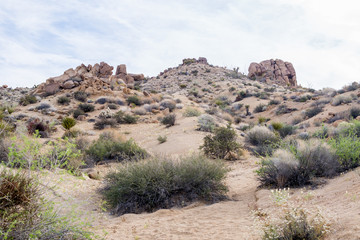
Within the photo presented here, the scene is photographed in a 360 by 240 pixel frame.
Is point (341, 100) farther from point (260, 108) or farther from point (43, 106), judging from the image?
point (43, 106)

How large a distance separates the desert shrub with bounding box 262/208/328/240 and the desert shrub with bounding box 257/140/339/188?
133 inches

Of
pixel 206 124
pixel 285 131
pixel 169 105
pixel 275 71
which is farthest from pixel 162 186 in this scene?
pixel 275 71

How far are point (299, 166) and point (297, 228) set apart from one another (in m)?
3.85

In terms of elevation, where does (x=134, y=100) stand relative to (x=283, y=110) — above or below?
above

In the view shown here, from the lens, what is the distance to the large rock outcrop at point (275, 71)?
61.0 m

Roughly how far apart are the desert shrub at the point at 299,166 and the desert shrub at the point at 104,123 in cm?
1572

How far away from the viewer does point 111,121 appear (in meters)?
21.8

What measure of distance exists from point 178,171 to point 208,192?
0.87m

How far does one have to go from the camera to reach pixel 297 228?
356 centimetres

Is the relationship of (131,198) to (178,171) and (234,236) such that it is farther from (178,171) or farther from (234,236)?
(234,236)

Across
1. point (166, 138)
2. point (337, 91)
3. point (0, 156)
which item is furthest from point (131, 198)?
point (337, 91)

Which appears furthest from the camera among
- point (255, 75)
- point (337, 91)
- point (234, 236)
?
point (255, 75)

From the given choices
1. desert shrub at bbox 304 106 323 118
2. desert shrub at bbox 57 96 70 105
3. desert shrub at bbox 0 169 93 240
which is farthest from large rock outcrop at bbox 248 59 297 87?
desert shrub at bbox 0 169 93 240

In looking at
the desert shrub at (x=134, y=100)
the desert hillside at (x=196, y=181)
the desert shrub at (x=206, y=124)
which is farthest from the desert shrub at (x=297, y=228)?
the desert shrub at (x=134, y=100)
